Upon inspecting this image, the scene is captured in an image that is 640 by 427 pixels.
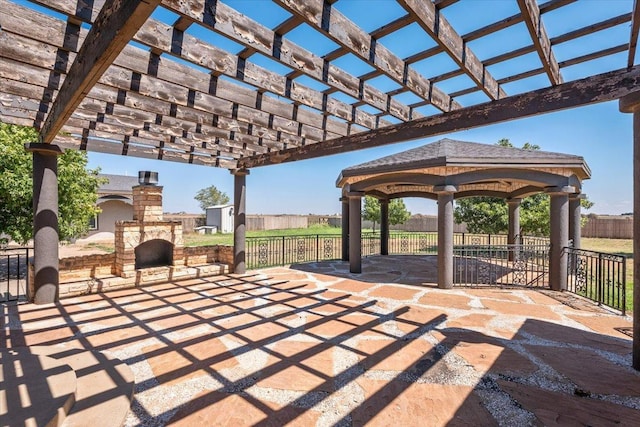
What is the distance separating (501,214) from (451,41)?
1333 cm

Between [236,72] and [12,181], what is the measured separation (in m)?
7.71

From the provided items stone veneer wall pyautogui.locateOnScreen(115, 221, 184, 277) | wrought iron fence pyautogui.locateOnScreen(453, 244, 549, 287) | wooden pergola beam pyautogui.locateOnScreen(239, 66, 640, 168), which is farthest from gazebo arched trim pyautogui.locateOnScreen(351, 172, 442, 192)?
stone veneer wall pyautogui.locateOnScreen(115, 221, 184, 277)

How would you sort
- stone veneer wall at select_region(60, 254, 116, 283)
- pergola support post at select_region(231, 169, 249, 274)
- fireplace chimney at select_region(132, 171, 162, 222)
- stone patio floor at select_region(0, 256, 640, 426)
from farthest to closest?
pergola support post at select_region(231, 169, 249, 274), fireplace chimney at select_region(132, 171, 162, 222), stone veneer wall at select_region(60, 254, 116, 283), stone patio floor at select_region(0, 256, 640, 426)

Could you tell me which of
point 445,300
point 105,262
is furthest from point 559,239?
point 105,262

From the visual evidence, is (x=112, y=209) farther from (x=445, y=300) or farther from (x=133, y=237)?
(x=445, y=300)

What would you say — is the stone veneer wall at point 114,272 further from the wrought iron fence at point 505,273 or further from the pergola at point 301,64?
the wrought iron fence at point 505,273

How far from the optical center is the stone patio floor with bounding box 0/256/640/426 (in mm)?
2555

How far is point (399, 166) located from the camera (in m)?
7.45

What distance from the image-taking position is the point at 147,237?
23.2 ft

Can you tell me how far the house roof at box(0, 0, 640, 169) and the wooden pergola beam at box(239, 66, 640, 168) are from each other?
12mm

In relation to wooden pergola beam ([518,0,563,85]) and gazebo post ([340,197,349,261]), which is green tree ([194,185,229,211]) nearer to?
gazebo post ([340,197,349,261])

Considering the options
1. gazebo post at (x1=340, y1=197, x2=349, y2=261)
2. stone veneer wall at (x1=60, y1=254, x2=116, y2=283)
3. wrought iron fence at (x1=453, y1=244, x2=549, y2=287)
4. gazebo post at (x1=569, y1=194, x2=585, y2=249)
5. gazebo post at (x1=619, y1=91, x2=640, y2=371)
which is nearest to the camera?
gazebo post at (x1=619, y1=91, x2=640, y2=371)

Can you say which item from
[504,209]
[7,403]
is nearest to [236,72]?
[7,403]

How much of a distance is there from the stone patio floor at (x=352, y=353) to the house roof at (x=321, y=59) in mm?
2811
